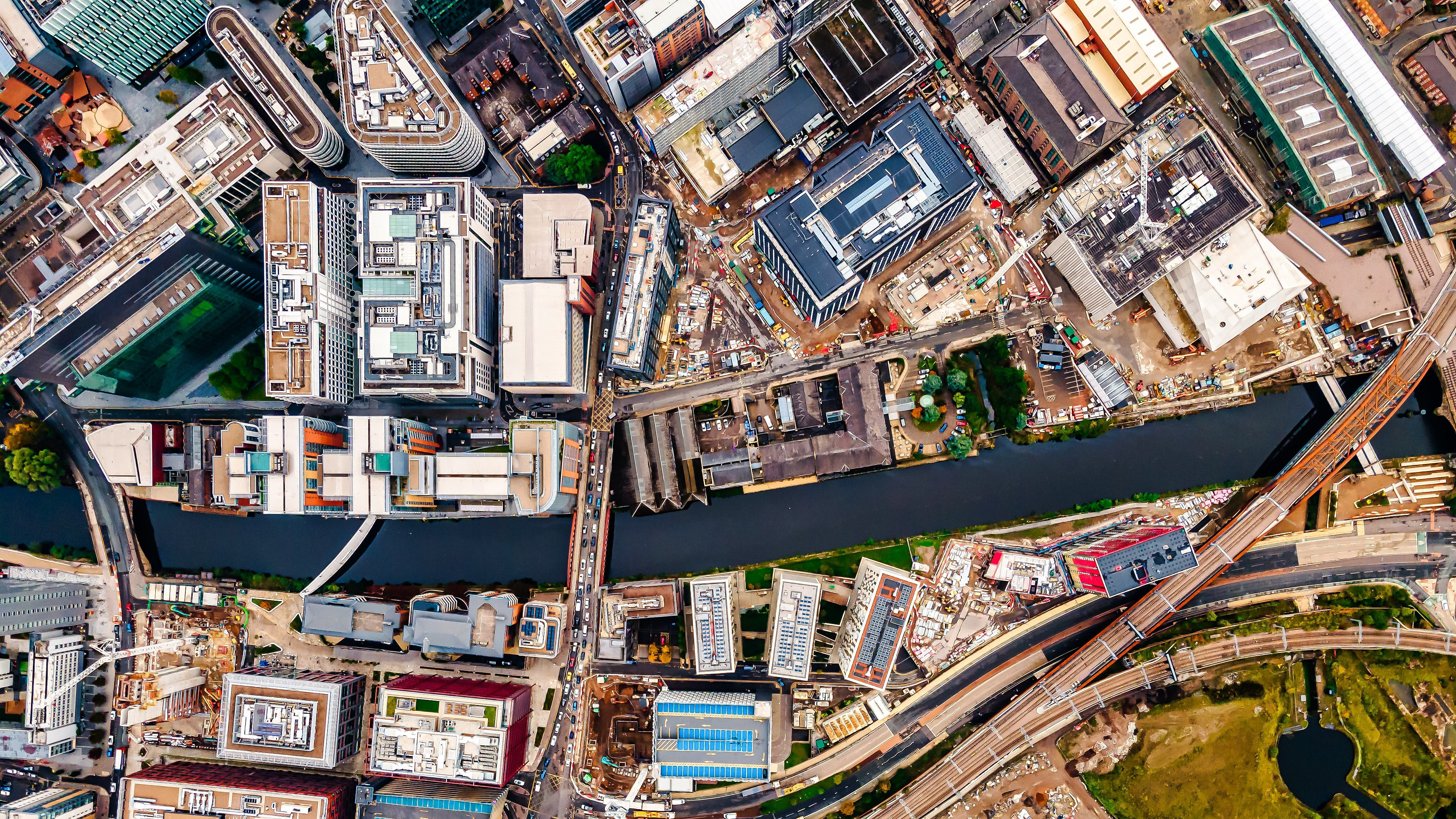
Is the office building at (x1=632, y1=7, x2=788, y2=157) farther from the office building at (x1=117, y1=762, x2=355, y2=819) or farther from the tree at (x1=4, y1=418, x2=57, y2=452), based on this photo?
the office building at (x1=117, y1=762, x2=355, y2=819)

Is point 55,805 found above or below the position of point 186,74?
below

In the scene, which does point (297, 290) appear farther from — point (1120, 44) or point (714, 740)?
point (1120, 44)

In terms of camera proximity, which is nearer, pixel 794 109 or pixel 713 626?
Answer: pixel 713 626

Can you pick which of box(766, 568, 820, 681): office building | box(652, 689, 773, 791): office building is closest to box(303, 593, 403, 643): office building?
box(652, 689, 773, 791): office building

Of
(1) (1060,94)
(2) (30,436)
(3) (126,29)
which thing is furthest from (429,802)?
(1) (1060,94)

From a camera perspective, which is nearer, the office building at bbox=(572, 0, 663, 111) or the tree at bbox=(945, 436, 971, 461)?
the office building at bbox=(572, 0, 663, 111)

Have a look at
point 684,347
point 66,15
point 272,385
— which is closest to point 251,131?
point 66,15
